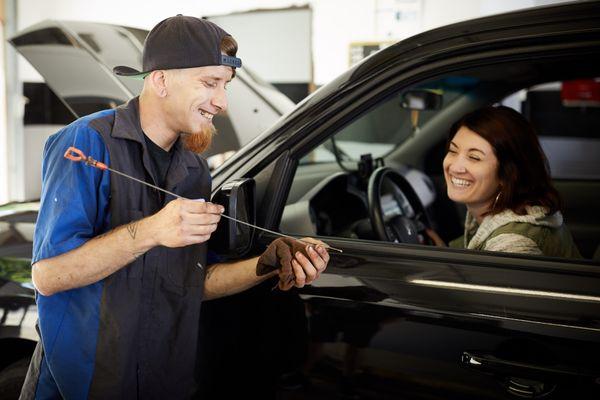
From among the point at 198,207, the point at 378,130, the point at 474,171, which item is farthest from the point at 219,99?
the point at 378,130

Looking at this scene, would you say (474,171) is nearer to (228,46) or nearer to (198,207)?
(228,46)

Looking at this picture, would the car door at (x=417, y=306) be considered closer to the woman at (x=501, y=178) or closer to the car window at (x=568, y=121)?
the woman at (x=501, y=178)

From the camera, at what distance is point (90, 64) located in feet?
7.12

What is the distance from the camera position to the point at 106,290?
4.65 feet

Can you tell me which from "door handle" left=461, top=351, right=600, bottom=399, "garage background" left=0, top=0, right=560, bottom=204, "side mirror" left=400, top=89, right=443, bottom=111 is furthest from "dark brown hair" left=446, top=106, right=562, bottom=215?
"garage background" left=0, top=0, right=560, bottom=204

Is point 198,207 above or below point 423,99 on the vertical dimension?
below

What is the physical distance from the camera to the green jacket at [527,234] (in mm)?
1574

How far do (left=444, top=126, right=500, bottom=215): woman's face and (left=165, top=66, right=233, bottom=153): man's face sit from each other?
0.72 m

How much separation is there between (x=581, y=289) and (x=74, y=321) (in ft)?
3.46

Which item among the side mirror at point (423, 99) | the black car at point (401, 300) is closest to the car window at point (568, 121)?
the side mirror at point (423, 99)

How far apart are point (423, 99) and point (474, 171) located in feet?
3.59

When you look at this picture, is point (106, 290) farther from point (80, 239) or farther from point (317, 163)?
point (317, 163)

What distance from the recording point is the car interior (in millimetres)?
1960

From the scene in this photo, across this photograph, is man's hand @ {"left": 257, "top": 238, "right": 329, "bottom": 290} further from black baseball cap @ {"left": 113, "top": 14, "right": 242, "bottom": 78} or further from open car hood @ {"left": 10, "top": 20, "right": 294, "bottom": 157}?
open car hood @ {"left": 10, "top": 20, "right": 294, "bottom": 157}
